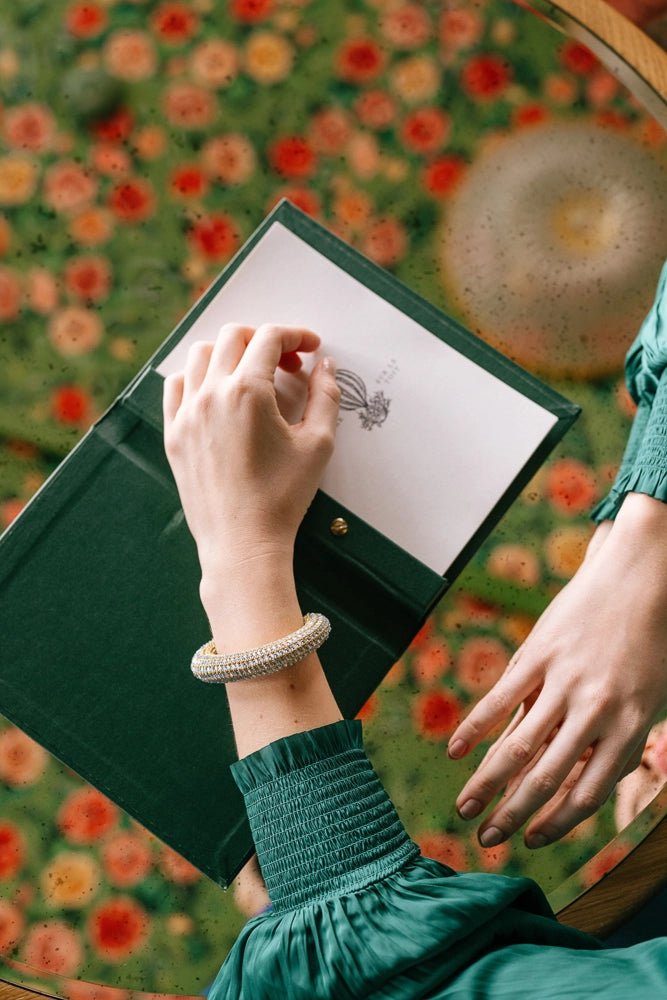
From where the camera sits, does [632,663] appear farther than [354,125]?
No

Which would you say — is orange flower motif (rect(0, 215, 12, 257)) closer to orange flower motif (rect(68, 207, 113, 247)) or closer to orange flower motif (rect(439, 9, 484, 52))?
orange flower motif (rect(68, 207, 113, 247))

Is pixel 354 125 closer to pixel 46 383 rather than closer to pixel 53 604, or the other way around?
pixel 46 383

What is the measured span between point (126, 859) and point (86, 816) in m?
0.04

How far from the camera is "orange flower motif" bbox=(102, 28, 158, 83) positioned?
0.63 metres

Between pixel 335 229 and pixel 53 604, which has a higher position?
pixel 335 229

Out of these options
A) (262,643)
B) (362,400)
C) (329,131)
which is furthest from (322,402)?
(329,131)

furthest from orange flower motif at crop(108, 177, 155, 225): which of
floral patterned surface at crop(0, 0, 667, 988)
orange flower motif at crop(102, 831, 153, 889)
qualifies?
orange flower motif at crop(102, 831, 153, 889)

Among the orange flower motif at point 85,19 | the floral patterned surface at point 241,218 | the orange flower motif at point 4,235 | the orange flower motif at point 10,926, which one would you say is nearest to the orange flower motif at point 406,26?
the floral patterned surface at point 241,218

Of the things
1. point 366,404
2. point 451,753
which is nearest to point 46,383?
point 366,404

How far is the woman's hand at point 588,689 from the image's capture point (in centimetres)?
48

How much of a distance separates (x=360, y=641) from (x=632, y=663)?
160mm

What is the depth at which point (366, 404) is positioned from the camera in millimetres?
533

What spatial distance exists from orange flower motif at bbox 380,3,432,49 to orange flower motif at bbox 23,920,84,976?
2.22ft

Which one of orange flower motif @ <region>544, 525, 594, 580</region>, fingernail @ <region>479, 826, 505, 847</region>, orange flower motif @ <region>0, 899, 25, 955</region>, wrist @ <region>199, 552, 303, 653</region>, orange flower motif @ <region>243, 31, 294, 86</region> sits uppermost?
orange flower motif @ <region>243, 31, 294, 86</region>
